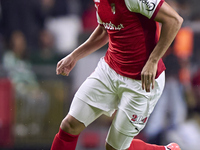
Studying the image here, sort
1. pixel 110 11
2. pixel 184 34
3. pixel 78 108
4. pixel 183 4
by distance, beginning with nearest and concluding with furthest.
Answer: pixel 110 11 < pixel 78 108 < pixel 184 34 < pixel 183 4

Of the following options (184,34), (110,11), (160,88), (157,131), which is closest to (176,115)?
(157,131)

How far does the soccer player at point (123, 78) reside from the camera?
249 centimetres

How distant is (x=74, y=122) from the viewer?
272 centimetres

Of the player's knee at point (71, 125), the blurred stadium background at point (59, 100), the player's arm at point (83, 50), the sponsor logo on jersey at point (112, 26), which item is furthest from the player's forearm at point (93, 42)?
the blurred stadium background at point (59, 100)

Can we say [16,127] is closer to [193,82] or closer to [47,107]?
[47,107]

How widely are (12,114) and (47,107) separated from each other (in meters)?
0.46

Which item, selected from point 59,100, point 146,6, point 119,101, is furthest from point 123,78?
point 59,100

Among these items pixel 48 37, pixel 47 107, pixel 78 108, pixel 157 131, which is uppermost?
pixel 78 108

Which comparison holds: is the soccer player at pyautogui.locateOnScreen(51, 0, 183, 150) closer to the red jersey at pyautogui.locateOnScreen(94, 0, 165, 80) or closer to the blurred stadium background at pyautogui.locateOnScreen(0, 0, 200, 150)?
the red jersey at pyautogui.locateOnScreen(94, 0, 165, 80)

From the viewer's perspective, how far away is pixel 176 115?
5.11 m

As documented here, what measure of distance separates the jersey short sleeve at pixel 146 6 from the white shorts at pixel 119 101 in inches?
19.8

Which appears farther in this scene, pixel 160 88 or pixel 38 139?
pixel 38 139

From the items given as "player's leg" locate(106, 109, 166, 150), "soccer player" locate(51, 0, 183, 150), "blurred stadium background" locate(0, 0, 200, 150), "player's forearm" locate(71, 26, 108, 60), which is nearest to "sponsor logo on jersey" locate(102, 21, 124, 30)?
"soccer player" locate(51, 0, 183, 150)

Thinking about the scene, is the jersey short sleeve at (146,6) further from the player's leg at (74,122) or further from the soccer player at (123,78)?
the player's leg at (74,122)
